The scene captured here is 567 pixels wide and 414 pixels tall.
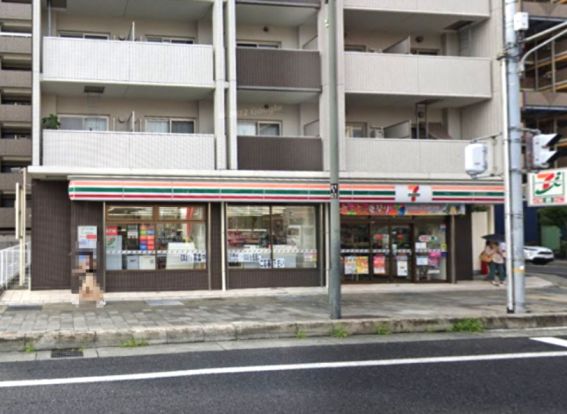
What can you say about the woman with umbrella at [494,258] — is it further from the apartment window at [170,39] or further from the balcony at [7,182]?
the balcony at [7,182]

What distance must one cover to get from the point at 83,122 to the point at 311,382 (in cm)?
1396

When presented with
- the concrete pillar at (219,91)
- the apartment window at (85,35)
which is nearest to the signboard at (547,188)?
the concrete pillar at (219,91)

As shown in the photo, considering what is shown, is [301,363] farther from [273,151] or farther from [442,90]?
[442,90]

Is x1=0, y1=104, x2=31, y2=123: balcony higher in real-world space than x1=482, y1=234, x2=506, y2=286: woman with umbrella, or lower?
higher

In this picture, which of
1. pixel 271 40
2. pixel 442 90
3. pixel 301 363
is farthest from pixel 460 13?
pixel 301 363

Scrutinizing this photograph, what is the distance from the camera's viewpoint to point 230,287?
18297mm

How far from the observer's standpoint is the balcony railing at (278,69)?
61.3 feet

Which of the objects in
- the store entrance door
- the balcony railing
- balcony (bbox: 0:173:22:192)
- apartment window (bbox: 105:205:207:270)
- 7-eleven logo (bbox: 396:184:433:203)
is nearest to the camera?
apartment window (bbox: 105:205:207:270)

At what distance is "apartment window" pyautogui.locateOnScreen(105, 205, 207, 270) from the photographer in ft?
58.0

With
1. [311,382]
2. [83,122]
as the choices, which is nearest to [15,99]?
[83,122]

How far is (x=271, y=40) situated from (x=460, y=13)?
239 inches

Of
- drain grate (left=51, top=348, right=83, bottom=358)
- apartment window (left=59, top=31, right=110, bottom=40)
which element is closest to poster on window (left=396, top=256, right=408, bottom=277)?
apartment window (left=59, top=31, right=110, bottom=40)

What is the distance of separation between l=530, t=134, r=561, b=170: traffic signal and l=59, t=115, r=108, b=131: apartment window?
12245 mm

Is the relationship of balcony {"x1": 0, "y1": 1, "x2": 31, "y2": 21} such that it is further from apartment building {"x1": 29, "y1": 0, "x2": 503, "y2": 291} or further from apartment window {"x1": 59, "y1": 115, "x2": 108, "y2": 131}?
apartment window {"x1": 59, "y1": 115, "x2": 108, "y2": 131}
